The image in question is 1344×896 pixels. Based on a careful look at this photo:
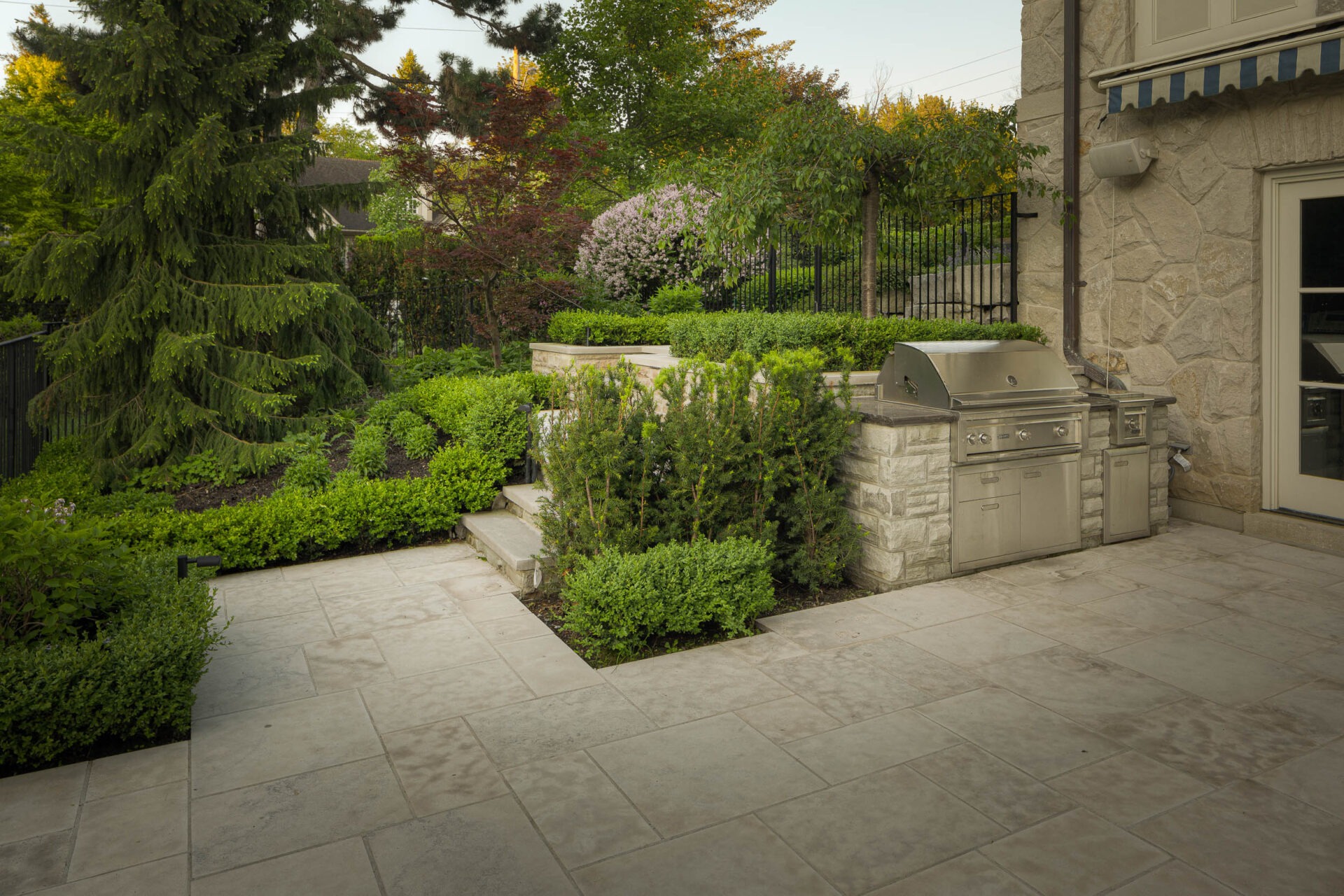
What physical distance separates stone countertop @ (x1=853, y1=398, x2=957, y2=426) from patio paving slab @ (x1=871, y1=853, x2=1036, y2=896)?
280 centimetres

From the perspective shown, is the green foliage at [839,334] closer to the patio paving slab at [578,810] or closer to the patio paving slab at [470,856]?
the patio paving slab at [578,810]

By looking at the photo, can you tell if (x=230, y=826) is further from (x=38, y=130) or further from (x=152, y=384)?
(x=38, y=130)

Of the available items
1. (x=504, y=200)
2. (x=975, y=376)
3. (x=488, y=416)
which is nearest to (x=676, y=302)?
(x=504, y=200)

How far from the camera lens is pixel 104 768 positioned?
10.6ft

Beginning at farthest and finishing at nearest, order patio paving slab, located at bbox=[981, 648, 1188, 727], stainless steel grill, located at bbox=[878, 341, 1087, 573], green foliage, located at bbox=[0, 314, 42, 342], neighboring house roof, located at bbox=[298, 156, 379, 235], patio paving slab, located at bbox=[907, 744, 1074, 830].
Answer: neighboring house roof, located at bbox=[298, 156, 379, 235] < green foliage, located at bbox=[0, 314, 42, 342] < stainless steel grill, located at bbox=[878, 341, 1087, 573] < patio paving slab, located at bbox=[981, 648, 1188, 727] < patio paving slab, located at bbox=[907, 744, 1074, 830]

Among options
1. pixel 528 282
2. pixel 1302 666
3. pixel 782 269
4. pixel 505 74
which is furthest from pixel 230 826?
pixel 505 74

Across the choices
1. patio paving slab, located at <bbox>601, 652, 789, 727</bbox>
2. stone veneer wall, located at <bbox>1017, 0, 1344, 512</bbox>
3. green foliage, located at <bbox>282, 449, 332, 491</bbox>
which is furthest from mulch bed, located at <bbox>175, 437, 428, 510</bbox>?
stone veneer wall, located at <bbox>1017, 0, 1344, 512</bbox>

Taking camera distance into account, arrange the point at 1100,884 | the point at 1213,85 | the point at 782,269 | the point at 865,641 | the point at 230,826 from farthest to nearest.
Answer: the point at 782,269 < the point at 1213,85 < the point at 865,641 < the point at 230,826 < the point at 1100,884

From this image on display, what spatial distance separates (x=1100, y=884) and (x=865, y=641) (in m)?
1.94

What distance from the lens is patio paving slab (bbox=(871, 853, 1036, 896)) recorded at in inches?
95.5

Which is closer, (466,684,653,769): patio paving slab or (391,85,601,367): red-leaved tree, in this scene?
(466,684,653,769): patio paving slab

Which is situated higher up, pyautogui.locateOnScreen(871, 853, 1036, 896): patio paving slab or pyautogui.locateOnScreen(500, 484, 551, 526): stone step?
pyautogui.locateOnScreen(500, 484, 551, 526): stone step

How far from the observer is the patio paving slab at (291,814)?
2691 millimetres

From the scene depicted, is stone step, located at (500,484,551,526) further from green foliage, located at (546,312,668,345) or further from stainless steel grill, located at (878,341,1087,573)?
green foliage, located at (546,312,668,345)
